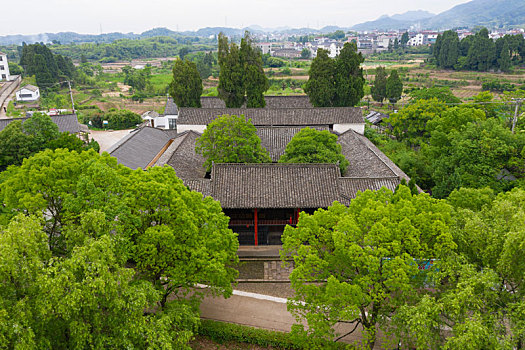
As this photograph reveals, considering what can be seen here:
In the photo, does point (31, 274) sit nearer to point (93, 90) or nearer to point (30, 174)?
point (30, 174)

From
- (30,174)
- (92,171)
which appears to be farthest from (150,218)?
(30,174)

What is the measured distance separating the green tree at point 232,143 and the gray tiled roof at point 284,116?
8958 mm

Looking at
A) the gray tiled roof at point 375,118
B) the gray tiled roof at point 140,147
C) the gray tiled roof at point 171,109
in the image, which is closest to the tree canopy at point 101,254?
the gray tiled roof at point 140,147

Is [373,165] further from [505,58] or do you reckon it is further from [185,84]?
[505,58]

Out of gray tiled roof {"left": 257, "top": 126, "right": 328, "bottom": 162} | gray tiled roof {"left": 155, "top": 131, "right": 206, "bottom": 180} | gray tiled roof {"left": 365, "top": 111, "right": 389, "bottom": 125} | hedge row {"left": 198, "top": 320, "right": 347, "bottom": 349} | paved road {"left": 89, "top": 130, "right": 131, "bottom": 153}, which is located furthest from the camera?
gray tiled roof {"left": 365, "top": 111, "right": 389, "bottom": 125}

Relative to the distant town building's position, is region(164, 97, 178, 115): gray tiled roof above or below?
below

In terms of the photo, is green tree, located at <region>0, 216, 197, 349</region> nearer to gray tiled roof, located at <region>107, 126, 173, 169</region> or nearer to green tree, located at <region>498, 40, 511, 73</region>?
gray tiled roof, located at <region>107, 126, 173, 169</region>

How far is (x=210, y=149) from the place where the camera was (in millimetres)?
22703

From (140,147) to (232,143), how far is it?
10437 mm

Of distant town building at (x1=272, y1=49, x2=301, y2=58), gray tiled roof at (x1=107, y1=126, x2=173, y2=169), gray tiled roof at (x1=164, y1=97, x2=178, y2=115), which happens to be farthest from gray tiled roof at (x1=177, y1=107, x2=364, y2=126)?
distant town building at (x1=272, y1=49, x2=301, y2=58)

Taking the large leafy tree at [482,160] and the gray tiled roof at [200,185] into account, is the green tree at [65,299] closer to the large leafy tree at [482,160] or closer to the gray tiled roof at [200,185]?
the gray tiled roof at [200,185]

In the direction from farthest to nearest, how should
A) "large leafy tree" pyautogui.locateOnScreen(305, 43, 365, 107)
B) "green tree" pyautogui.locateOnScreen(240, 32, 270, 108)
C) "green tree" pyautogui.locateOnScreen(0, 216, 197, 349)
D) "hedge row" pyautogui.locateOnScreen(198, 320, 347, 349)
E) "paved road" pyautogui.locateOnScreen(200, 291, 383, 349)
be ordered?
"large leafy tree" pyautogui.locateOnScreen(305, 43, 365, 107) → "green tree" pyautogui.locateOnScreen(240, 32, 270, 108) → "paved road" pyautogui.locateOnScreen(200, 291, 383, 349) → "hedge row" pyautogui.locateOnScreen(198, 320, 347, 349) → "green tree" pyautogui.locateOnScreen(0, 216, 197, 349)

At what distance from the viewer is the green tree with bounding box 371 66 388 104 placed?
168 feet

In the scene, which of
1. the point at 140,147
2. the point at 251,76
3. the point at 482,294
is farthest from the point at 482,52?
the point at 482,294
